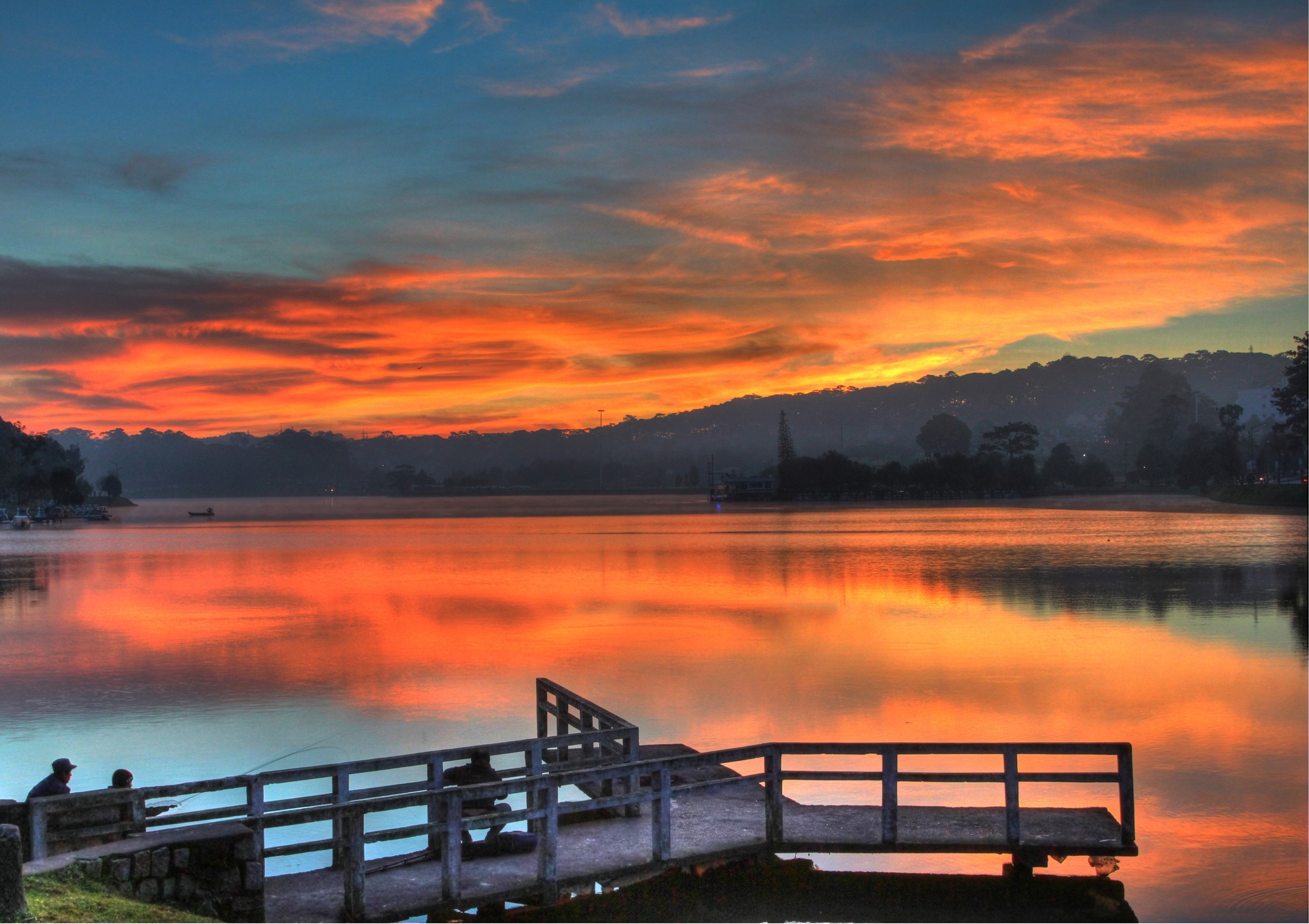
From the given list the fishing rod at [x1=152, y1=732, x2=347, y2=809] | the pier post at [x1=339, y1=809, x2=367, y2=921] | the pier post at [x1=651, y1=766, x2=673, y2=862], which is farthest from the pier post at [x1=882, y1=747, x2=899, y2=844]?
the fishing rod at [x1=152, y1=732, x2=347, y2=809]

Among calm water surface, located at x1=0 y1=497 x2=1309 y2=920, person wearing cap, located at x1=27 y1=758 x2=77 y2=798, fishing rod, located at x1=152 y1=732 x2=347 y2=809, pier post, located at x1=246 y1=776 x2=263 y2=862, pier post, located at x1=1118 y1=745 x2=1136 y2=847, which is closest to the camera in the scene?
pier post, located at x1=246 y1=776 x2=263 y2=862

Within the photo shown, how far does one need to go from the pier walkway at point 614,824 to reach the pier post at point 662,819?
22mm

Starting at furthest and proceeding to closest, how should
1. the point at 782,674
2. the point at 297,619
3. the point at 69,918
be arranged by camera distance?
the point at 297,619 → the point at 782,674 → the point at 69,918

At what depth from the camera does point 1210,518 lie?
13525 cm

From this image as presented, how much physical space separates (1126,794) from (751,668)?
66.3 ft

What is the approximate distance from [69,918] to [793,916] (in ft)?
27.8

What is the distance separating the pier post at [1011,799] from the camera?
14.2m

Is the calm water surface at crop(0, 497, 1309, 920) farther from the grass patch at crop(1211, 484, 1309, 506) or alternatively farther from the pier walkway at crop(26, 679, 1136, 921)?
the grass patch at crop(1211, 484, 1309, 506)

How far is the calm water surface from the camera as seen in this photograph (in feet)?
67.8

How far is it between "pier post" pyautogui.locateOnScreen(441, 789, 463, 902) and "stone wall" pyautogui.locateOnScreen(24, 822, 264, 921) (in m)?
1.97

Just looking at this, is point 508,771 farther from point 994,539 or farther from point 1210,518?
point 1210,518

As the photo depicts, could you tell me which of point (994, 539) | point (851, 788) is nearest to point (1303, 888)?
point (851, 788)

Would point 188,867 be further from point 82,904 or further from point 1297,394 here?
point 1297,394

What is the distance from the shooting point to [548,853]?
12.9 metres
